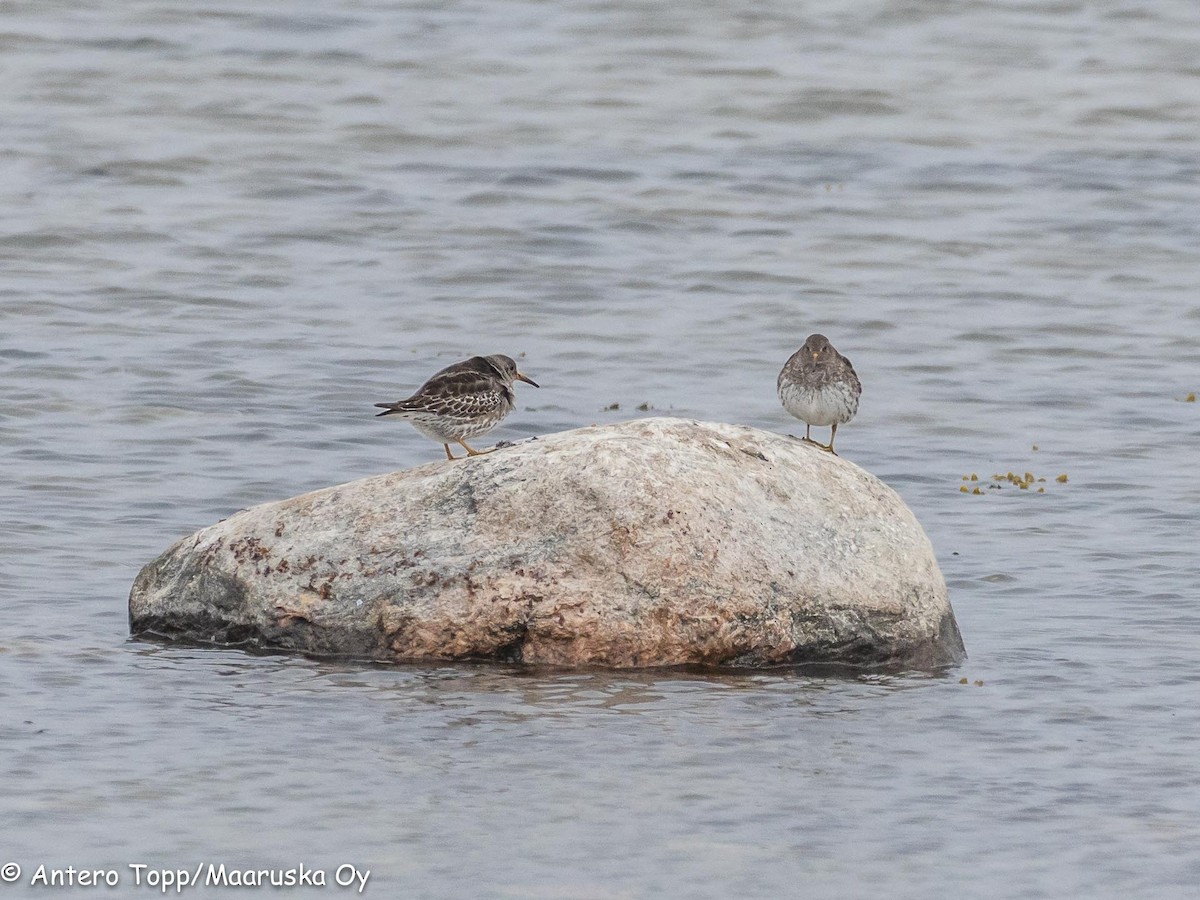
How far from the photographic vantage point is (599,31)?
3644 cm

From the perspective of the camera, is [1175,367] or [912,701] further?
[1175,367]

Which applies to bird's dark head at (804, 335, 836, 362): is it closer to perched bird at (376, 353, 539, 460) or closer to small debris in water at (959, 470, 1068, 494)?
perched bird at (376, 353, 539, 460)

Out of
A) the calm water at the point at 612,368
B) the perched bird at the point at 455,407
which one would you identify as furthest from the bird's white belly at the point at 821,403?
the perched bird at the point at 455,407

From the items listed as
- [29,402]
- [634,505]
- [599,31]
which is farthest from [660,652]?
[599,31]

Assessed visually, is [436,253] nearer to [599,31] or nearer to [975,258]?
[975,258]

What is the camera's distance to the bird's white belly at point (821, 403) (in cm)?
1309

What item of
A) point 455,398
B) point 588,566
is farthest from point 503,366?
point 588,566

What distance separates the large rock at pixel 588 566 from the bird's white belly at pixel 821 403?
3.67 feet

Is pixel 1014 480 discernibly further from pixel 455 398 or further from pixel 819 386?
pixel 455 398

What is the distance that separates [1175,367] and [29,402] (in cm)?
1199

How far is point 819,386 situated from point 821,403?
12 cm

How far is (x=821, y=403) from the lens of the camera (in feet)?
43.0

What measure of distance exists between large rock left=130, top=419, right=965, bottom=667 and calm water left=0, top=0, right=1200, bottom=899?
0.97 ft

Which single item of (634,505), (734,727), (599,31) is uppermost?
(599,31)
